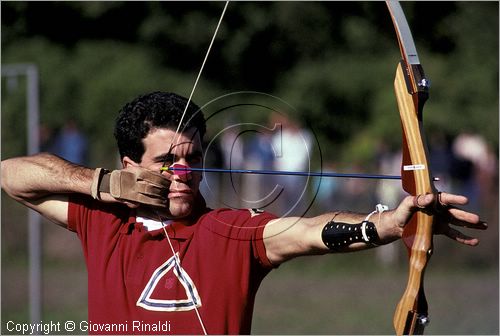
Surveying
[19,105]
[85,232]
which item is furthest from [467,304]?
[85,232]

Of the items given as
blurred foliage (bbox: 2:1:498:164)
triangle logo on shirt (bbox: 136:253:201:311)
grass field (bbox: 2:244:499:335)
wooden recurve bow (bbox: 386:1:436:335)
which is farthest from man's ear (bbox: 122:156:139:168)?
blurred foliage (bbox: 2:1:498:164)

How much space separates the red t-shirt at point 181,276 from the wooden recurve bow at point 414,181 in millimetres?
564

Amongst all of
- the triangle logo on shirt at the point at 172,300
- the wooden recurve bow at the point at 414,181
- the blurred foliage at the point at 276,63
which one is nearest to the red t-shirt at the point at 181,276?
the triangle logo on shirt at the point at 172,300

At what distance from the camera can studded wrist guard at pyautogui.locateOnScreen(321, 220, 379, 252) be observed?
3154 millimetres

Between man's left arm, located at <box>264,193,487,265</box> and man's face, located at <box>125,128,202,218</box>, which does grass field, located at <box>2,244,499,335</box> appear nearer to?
man's face, located at <box>125,128,202,218</box>

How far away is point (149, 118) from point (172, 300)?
62cm

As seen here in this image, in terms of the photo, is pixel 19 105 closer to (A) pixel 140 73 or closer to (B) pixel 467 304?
(B) pixel 467 304

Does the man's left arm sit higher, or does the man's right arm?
the man's right arm

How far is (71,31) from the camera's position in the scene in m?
17.4

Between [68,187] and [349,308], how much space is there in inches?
228

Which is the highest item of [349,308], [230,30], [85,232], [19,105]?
[230,30]

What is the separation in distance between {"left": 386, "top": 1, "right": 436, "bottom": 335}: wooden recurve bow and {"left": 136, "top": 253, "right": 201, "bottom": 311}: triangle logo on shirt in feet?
2.26

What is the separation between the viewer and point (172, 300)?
3432mm

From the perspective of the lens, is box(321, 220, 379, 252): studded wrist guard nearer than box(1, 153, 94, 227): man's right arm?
Yes
